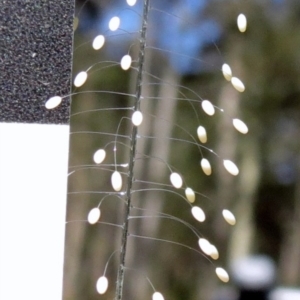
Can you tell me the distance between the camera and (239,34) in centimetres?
73

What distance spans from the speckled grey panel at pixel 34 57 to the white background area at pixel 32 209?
30 millimetres

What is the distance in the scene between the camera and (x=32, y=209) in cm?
73

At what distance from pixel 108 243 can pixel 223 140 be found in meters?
0.29

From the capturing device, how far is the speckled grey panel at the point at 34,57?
0.70m

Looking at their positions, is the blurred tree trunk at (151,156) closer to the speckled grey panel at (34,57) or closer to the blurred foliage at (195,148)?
the blurred foliage at (195,148)

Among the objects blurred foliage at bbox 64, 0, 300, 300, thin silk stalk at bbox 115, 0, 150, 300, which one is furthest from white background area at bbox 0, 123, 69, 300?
thin silk stalk at bbox 115, 0, 150, 300

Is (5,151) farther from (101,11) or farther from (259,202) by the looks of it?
(259,202)

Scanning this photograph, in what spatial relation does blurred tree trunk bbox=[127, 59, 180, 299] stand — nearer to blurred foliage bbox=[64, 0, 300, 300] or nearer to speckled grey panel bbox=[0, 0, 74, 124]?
blurred foliage bbox=[64, 0, 300, 300]

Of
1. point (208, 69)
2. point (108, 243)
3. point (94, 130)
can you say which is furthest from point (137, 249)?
point (208, 69)

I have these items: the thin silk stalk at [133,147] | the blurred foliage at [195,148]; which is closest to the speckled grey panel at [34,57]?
the blurred foliage at [195,148]

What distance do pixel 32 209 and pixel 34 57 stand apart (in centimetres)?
27

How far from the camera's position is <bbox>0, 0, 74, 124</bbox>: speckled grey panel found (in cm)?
70

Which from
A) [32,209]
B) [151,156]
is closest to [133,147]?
[151,156]

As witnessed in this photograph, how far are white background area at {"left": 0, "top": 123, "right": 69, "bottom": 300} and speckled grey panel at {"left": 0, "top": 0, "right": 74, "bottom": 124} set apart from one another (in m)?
0.03
